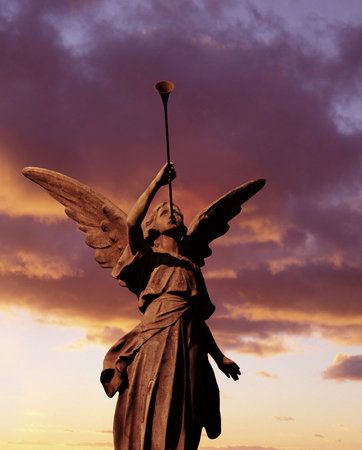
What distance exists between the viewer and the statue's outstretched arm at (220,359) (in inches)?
621

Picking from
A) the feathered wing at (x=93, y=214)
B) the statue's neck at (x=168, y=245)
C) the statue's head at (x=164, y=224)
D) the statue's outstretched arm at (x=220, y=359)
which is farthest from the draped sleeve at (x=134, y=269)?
the statue's outstretched arm at (x=220, y=359)

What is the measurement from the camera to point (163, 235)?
52.3 ft

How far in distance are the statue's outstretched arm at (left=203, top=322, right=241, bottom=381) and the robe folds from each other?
0.23ft

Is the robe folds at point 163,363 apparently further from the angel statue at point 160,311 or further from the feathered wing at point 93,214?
the feathered wing at point 93,214

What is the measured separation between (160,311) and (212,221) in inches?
63.4

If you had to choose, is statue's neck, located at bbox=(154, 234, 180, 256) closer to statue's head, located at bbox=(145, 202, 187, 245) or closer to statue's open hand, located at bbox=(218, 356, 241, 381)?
statue's head, located at bbox=(145, 202, 187, 245)

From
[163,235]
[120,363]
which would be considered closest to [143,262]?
[163,235]

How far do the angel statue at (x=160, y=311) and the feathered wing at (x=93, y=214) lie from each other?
0.05ft

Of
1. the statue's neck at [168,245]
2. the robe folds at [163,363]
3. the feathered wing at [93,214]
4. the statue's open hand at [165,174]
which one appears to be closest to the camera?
the robe folds at [163,363]

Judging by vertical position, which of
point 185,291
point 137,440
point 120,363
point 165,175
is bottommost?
point 137,440

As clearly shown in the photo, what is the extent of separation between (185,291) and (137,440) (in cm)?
215

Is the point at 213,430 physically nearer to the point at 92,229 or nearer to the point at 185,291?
the point at 185,291

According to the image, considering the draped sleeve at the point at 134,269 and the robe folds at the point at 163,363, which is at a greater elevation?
the draped sleeve at the point at 134,269

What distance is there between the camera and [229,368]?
15930 millimetres
